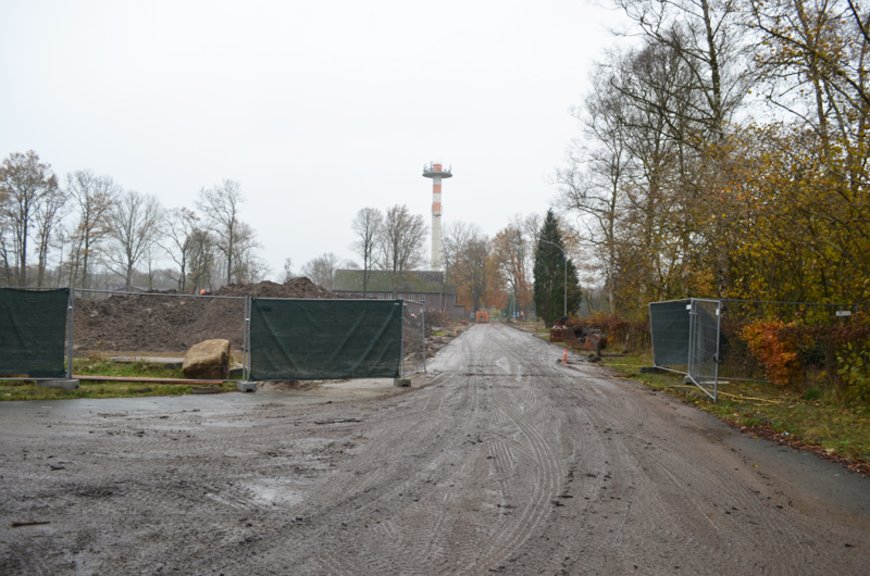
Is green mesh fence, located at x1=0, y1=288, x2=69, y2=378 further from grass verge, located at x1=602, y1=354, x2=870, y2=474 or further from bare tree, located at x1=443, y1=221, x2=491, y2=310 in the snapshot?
bare tree, located at x1=443, y1=221, x2=491, y2=310

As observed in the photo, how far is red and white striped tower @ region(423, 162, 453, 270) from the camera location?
9406 cm

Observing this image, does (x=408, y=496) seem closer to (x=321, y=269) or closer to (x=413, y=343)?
(x=413, y=343)

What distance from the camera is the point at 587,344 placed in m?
31.2

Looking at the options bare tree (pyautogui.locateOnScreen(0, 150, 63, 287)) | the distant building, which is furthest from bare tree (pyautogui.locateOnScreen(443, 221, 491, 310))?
bare tree (pyautogui.locateOnScreen(0, 150, 63, 287))

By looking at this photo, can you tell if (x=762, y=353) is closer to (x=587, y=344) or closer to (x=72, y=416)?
(x=72, y=416)

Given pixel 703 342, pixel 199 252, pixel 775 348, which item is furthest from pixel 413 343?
pixel 199 252

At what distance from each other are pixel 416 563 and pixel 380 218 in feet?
247

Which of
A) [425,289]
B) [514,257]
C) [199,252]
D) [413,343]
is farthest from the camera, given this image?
[425,289]

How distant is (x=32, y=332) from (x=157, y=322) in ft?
55.9

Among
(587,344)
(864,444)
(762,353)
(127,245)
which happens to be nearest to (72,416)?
(864,444)

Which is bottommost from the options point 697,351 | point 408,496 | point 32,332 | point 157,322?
point 408,496

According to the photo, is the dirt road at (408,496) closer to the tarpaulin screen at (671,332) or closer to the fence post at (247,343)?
the fence post at (247,343)

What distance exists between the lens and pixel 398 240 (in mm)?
77188

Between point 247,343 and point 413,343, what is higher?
point 247,343
